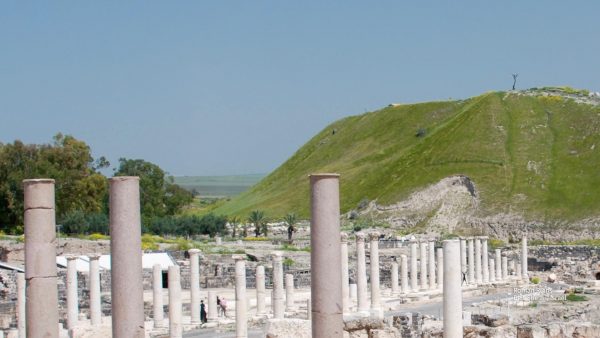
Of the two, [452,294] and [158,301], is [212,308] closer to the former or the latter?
[158,301]

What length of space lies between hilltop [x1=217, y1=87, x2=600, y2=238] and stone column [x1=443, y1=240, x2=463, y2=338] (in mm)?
60179

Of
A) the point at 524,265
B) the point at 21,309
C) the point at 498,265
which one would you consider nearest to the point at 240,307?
the point at 21,309

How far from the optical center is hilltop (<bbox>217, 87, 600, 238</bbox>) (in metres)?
81.7

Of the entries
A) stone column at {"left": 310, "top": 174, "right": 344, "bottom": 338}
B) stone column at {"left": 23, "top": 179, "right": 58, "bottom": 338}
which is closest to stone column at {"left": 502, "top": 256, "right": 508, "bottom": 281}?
stone column at {"left": 310, "top": 174, "right": 344, "bottom": 338}

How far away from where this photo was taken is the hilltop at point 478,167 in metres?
81.7

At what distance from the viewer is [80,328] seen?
24938 mm

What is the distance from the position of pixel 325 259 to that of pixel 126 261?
8.92 feet

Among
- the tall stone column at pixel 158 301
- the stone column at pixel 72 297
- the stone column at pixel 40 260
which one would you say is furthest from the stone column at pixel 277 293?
the stone column at pixel 40 260

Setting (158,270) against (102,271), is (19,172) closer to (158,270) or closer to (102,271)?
(102,271)

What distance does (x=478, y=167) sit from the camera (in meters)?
89.8

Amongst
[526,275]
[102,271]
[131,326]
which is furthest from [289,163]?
[131,326]

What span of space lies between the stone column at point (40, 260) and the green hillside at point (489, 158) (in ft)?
217

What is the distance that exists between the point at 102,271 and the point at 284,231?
39.6m

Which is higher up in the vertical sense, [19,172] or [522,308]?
[19,172]
